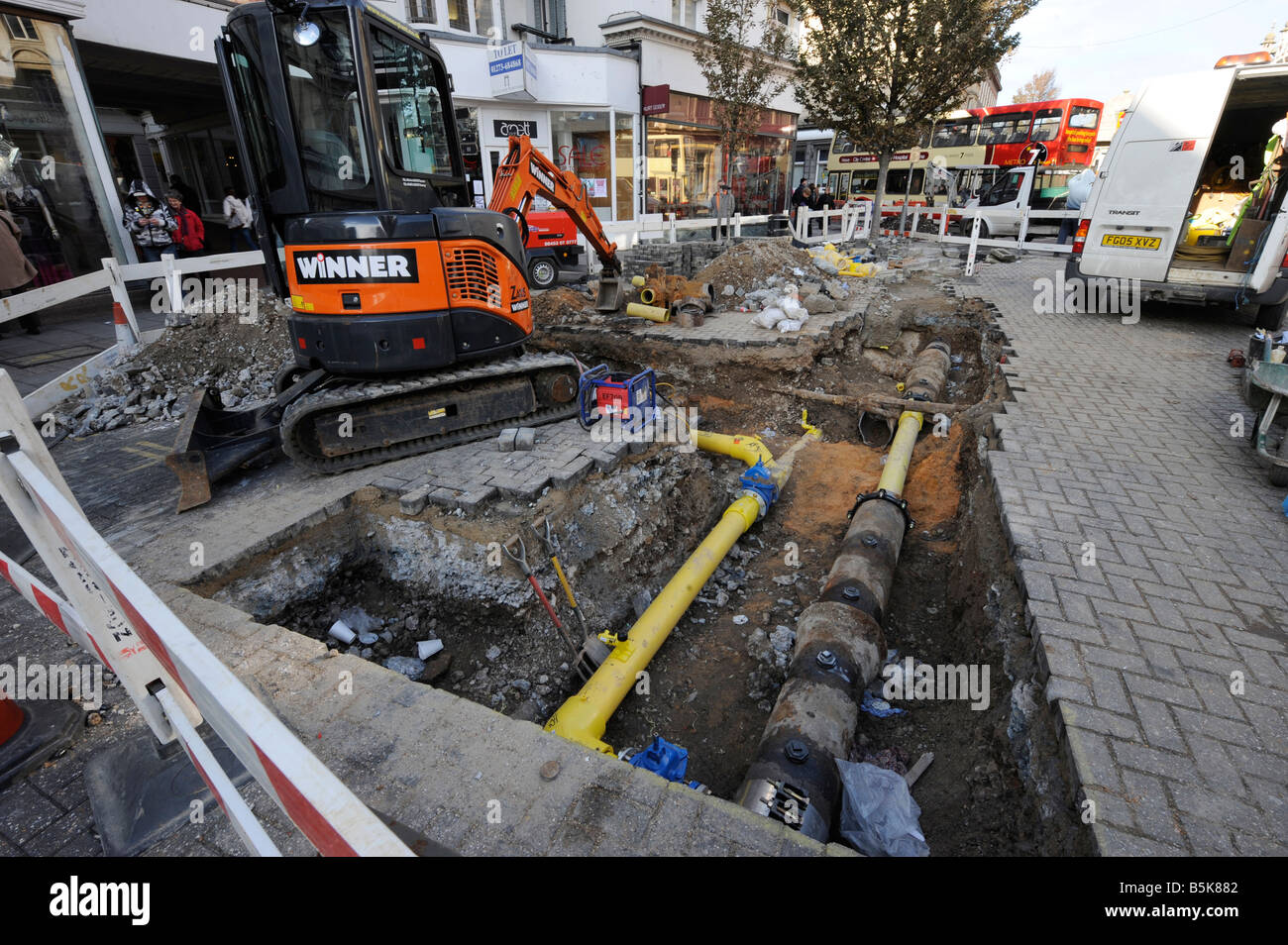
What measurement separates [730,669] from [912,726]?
1276 millimetres

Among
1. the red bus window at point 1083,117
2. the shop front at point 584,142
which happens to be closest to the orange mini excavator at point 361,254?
the shop front at point 584,142

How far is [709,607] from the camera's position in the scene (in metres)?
4.98

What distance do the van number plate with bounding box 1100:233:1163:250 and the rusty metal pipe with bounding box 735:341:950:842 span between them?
6.29 metres

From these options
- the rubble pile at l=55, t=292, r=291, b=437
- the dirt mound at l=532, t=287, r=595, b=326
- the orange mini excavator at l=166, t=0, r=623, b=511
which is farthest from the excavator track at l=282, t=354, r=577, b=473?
the dirt mound at l=532, t=287, r=595, b=326

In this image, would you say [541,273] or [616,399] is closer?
[616,399]

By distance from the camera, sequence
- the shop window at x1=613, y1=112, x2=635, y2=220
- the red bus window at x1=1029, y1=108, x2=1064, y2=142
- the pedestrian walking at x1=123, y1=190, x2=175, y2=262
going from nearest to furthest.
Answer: the pedestrian walking at x1=123, y1=190, x2=175, y2=262
the shop window at x1=613, y1=112, x2=635, y2=220
the red bus window at x1=1029, y1=108, x2=1064, y2=142

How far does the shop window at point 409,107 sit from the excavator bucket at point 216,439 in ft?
6.92

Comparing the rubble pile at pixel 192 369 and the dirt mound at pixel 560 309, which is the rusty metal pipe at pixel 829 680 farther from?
the rubble pile at pixel 192 369

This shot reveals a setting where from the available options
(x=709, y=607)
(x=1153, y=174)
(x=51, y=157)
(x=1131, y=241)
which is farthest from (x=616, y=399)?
(x=51, y=157)

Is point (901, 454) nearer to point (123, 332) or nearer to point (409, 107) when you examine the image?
point (409, 107)

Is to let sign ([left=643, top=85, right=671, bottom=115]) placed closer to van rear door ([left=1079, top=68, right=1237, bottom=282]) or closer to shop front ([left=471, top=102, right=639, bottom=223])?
shop front ([left=471, top=102, right=639, bottom=223])

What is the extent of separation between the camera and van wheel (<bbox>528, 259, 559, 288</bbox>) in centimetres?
1289

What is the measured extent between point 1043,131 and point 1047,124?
0.22 meters
